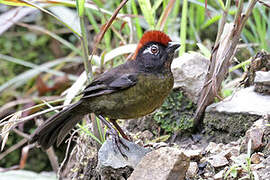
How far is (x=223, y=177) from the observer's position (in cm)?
260

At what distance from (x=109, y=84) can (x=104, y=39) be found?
1837mm

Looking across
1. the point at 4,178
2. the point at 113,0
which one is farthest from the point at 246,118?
Result: the point at 113,0

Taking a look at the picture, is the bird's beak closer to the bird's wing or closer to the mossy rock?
the bird's wing

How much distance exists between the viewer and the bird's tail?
3.33 m

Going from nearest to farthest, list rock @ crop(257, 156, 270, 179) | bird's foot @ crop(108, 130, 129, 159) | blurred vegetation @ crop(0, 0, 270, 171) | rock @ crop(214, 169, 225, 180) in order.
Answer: rock @ crop(257, 156, 270, 179) < rock @ crop(214, 169, 225, 180) < bird's foot @ crop(108, 130, 129, 159) < blurred vegetation @ crop(0, 0, 270, 171)

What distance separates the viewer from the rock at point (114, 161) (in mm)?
2840

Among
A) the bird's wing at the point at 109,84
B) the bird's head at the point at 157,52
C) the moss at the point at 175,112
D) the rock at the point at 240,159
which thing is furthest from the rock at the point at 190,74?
the rock at the point at 240,159

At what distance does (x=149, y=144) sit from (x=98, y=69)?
43.4 inches

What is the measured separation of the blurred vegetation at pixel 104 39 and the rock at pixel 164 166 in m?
1.01

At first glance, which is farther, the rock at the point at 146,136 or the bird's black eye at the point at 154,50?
the rock at the point at 146,136

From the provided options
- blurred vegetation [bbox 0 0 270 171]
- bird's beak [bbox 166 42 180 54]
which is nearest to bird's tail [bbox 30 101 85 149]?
blurred vegetation [bbox 0 0 270 171]

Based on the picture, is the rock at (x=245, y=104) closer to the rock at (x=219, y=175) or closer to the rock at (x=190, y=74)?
the rock at (x=190, y=74)

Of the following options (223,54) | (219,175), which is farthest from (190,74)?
(219,175)

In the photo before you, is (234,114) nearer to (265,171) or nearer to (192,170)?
(192,170)
